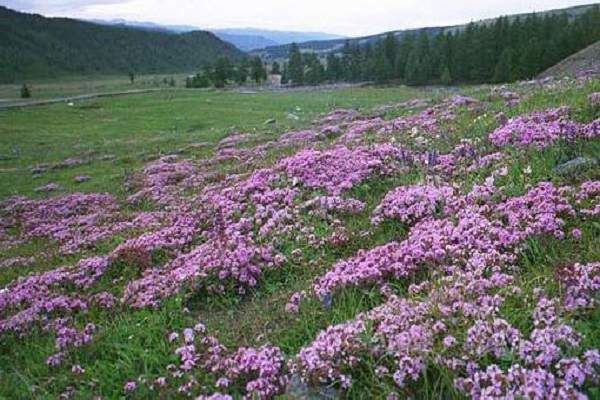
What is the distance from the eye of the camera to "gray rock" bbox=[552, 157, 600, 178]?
7.82m

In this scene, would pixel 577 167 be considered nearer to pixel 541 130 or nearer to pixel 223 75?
pixel 541 130

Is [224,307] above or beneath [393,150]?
beneath

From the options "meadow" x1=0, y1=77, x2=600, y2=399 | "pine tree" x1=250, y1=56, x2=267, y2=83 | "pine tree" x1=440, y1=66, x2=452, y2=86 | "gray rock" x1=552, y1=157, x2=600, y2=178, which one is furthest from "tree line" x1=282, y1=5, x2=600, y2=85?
"gray rock" x1=552, y1=157, x2=600, y2=178

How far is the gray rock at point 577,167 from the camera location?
25.7 feet

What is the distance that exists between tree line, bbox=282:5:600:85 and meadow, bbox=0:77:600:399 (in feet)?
330

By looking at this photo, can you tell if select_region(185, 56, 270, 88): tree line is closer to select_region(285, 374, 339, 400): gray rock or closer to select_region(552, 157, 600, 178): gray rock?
select_region(552, 157, 600, 178): gray rock

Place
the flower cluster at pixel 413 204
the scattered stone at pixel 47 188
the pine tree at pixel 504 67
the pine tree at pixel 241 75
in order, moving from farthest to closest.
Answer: the pine tree at pixel 241 75, the pine tree at pixel 504 67, the scattered stone at pixel 47 188, the flower cluster at pixel 413 204

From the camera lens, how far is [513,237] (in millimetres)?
6465

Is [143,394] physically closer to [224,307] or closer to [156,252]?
[224,307]

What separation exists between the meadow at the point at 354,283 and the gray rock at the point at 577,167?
3cm

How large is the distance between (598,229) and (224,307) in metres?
5.17

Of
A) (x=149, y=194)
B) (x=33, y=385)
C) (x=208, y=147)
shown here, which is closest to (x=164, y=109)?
(x=208, y=147)

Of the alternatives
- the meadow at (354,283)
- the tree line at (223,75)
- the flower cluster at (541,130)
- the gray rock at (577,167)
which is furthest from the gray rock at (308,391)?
the tree line at (223,75)

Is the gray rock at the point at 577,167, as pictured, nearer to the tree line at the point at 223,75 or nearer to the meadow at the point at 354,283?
the meadow at the point at 354,283
